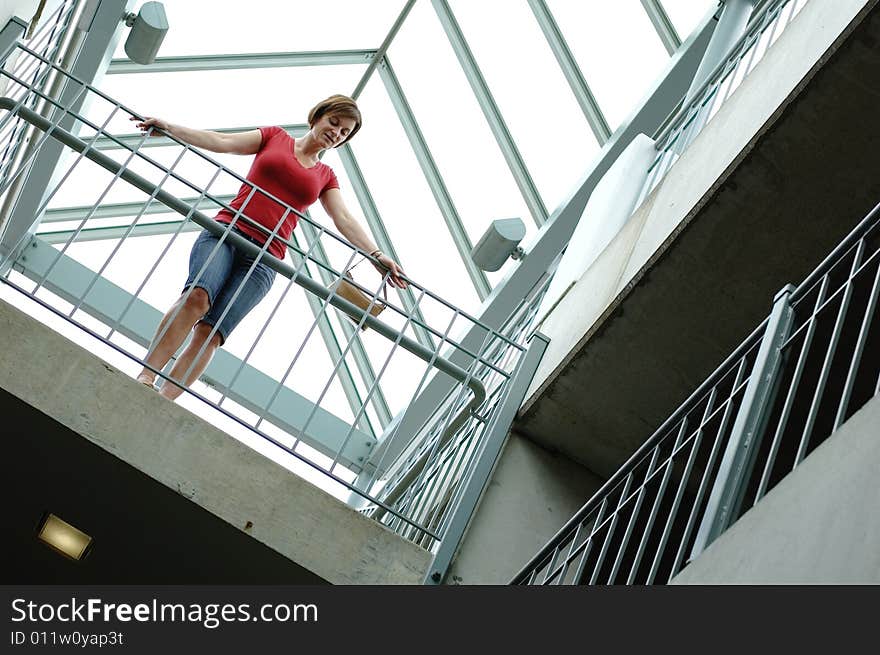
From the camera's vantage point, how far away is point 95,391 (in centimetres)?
537

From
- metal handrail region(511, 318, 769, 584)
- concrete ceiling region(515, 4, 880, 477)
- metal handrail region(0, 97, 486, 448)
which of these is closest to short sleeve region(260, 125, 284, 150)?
metal handrail region(0, 97, 486, 448)

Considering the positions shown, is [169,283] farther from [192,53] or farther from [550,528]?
[550,528]

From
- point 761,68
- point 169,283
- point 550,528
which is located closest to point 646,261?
point 761,68

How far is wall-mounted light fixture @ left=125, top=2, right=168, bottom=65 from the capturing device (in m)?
8.77

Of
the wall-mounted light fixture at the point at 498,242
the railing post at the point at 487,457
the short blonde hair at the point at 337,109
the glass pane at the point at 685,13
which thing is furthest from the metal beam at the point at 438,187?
the short blonde hair at the point at 337,109

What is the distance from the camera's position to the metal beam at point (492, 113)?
10.3 meters

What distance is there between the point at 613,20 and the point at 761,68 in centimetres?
331

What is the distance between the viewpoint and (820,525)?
9.68 ft

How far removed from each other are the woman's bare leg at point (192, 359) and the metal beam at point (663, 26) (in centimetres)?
481

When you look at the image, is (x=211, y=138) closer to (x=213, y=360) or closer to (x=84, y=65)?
(x=84, y=65)

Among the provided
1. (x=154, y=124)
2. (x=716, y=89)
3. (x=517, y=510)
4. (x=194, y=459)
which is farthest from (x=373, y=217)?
(x=194, y=459)

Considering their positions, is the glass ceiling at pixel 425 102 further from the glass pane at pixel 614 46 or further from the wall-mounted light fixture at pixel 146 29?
the wall-mounted light fixture at pixel 146 29

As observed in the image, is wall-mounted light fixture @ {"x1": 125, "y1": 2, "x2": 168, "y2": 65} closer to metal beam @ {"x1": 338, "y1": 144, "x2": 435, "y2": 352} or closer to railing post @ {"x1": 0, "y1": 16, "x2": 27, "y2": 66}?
railing post @ {"x1": 0, "y1": 16, "x2": 27, "y2": 66}

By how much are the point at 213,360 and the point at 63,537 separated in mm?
5261
